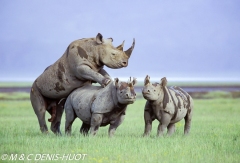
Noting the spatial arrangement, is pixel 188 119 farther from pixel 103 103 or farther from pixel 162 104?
pixel 103 103

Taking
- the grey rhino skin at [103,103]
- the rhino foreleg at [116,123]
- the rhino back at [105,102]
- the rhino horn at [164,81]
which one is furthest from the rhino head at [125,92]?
the rhino horn at [164,81]

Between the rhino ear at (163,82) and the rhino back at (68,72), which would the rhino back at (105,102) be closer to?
the rhino back at (68,72)

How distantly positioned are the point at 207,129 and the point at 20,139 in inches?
216

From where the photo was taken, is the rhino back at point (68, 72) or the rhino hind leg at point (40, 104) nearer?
the rhino back at point (68, 72)

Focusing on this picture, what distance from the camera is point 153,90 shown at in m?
12.8

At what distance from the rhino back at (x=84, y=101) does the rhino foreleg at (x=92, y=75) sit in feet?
0.74

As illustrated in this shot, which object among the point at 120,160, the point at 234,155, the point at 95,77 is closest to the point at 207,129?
the point at 95,77

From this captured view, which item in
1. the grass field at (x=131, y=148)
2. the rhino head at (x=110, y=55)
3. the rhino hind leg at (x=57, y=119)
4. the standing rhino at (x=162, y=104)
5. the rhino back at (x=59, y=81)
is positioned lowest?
the grass field at (x=131, y=148)

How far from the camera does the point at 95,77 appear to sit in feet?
43.4

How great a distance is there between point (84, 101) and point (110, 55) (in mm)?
1108

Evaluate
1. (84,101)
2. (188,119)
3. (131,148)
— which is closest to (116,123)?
(84,101)

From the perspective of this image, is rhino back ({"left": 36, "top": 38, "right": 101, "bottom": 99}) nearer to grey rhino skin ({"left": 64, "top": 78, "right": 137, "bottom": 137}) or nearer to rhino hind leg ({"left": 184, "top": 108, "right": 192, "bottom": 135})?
grey rhino skin ({"left": 64, "top": 78, "right": 137, "bottom": 137})

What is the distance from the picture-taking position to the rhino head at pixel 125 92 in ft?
39.9

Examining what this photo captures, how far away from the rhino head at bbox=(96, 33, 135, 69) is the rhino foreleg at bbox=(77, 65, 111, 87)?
329 mm
